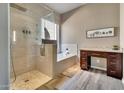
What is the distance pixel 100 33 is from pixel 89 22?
65 centimetres

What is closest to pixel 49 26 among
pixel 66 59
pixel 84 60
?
pixel 66 59

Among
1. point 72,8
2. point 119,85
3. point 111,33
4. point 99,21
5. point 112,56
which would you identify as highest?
point 72,8

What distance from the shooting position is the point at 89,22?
13.8ft

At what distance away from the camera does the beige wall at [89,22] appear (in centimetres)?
360

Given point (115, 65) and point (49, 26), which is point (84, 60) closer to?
point (115, 65)

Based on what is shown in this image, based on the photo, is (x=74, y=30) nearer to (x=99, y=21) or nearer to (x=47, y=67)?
(x=99, y=21)

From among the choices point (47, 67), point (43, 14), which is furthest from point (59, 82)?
point (43, 14)

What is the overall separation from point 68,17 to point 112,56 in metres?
2.64

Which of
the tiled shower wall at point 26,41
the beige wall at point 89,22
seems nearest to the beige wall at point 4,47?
the tiled shower wall at point 26,41

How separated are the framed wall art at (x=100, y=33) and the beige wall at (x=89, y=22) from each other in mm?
115

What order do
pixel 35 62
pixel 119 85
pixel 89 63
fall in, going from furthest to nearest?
pixel 89 63, pixel 35 62, pixel 119 85

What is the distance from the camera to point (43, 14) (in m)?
3.62

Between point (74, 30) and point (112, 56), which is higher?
point (74, 30)

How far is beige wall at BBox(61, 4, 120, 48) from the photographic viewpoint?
11.8ft
